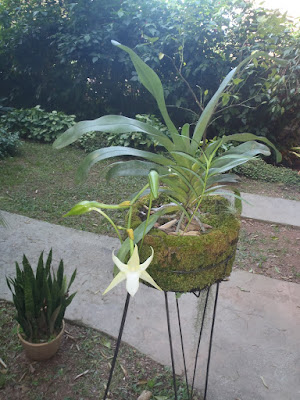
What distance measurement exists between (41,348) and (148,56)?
176 inches

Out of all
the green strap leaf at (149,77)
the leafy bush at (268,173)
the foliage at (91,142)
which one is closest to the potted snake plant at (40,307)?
the green strap leaf at (149,77)

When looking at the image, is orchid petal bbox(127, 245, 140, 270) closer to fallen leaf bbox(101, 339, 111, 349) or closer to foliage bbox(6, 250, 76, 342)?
foliage bbox(6, 250, 76, 342)

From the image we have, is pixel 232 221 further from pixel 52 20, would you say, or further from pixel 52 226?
pixel 52 20

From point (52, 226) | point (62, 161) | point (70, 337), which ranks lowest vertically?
point (62, 161)

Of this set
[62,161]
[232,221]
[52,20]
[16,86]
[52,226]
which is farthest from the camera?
[16,86]

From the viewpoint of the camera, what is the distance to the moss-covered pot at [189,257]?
986 millimetres

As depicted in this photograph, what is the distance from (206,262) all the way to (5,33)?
6.32 m

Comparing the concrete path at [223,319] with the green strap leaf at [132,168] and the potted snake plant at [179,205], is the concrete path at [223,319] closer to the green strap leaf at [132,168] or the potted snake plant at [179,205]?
the potted snake plant at [179,205]

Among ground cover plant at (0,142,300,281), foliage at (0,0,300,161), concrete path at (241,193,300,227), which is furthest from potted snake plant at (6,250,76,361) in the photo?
foliage at (0,0,300,161)

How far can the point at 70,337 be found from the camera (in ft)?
6.04

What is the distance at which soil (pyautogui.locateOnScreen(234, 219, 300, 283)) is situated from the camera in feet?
8.43

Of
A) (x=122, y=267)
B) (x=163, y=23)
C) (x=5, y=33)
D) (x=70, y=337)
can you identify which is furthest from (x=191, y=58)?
(x=122, y=267)

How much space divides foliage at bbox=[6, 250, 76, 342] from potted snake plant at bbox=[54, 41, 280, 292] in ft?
2.05

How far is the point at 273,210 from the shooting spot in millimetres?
3455
